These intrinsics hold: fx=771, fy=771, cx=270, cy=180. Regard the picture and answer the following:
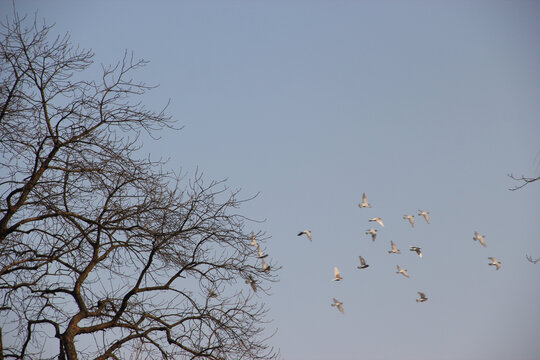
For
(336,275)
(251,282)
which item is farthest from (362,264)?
(251,282)

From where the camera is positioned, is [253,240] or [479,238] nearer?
[253,240]

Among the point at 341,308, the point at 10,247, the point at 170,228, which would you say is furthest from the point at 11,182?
the point at 341,308

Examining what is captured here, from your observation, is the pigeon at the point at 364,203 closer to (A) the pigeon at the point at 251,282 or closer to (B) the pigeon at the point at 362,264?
(B) the pigeon at the point at 362,264

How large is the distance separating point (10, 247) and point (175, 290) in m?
2.12

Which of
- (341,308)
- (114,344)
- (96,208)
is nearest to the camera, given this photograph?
(114,344)

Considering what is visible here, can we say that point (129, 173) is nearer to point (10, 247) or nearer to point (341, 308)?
point (10, 247)

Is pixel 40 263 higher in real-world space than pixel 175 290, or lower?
higher

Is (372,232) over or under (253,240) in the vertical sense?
over

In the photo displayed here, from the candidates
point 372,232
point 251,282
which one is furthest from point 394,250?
point 251,282

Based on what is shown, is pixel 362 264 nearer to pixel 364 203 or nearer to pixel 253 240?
pixel 364 203

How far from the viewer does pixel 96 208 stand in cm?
952

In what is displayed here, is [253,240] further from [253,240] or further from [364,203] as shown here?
[364,203]

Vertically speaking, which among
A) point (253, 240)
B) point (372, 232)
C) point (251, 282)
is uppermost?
point (372, 232)

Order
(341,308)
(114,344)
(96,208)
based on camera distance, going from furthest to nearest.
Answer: (341,308) < (96,208) < (114,344)
